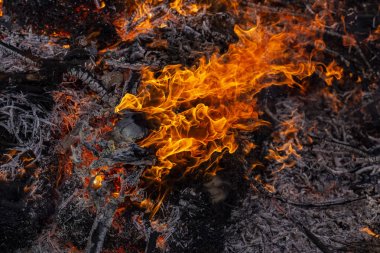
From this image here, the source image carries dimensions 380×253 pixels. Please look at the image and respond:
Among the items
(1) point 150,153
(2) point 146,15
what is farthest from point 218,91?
(2) point 146,15

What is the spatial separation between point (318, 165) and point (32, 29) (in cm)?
454

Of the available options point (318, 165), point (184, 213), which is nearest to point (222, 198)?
point (184, 213)

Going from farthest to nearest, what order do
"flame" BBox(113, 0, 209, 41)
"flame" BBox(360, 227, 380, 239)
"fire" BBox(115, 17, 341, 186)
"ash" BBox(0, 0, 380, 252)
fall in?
"flame" BBox(113, 0, 209, 41) → "flame" BBox(360, 227, 380, 239) → "fire" BBox(115, 17, 341, 186) → "ash" BBox(0, 0, 380, 252)

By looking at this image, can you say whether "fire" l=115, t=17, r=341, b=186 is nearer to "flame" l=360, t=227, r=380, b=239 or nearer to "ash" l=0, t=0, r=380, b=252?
"ash" l=0, t=0, r=380, b=252

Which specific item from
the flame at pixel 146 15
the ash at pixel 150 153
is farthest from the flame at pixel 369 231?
the flame at pixel 146 15

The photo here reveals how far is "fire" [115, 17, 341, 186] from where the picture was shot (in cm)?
452

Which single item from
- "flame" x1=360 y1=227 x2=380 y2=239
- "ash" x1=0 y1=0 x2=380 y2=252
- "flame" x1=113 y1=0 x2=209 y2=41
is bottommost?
"flame" x1=360 y1=227 x2=380 y2=239

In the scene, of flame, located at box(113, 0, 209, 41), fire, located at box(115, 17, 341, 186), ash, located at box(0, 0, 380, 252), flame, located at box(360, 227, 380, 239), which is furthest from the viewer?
flame, located at box(113, 0, 209, 41)

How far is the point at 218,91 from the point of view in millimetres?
4930

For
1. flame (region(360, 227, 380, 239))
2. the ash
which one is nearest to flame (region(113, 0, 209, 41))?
the ash

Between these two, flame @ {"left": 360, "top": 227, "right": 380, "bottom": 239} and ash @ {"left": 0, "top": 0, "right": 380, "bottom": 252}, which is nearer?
ash @ {"left": 0, "top": 0, "right": 380, "bottom": 252}

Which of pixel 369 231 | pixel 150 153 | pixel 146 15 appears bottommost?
pixel 369 231

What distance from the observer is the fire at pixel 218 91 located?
14.8ft

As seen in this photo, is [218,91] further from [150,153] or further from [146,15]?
[146,15]
